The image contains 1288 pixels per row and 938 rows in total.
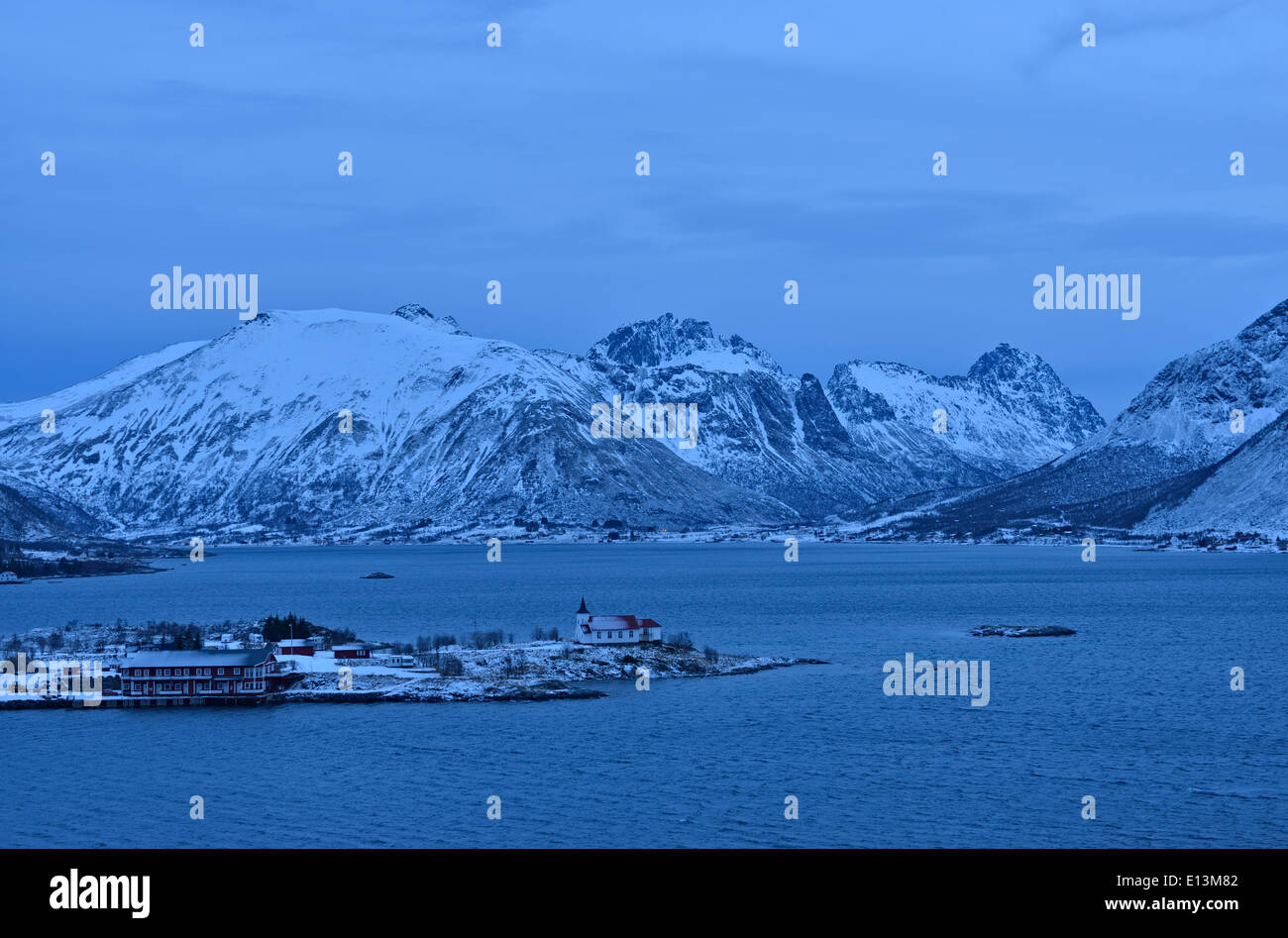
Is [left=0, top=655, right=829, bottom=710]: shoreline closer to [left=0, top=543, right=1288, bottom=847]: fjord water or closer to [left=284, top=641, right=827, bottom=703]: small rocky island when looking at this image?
[left=284, top=641, right=827, bottom=703]: small rocky island

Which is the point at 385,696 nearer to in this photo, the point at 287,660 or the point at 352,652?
the point at 352,652

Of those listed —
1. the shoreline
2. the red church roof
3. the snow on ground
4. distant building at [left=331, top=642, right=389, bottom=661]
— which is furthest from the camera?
the red church roof

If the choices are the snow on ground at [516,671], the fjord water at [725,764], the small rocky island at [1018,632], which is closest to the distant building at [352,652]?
the snow on ground at [516,671]

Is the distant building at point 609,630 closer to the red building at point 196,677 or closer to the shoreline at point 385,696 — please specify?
the shoreline at point 385,696

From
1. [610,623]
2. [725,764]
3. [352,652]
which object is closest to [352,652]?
[352,652]

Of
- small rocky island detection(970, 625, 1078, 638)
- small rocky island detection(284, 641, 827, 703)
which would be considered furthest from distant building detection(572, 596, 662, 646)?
small rocky island detection(970, 625, 1078, 638)
